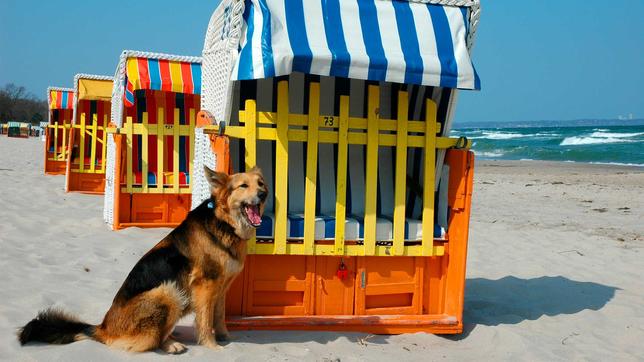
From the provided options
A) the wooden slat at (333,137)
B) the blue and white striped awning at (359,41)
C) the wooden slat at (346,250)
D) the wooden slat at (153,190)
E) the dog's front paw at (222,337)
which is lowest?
the dog's front paw at (222,337)

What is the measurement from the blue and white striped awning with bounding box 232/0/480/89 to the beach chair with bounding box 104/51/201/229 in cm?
485

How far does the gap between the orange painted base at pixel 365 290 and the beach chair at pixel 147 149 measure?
4.47 meters

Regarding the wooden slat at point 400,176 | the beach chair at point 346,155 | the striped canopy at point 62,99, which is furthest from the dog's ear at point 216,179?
the striped canopy at point 62,99

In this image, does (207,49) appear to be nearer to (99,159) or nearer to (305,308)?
(305,308)

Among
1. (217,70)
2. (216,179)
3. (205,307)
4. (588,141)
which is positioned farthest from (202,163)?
(588,141)

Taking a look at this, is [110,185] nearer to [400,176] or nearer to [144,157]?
[144,157]

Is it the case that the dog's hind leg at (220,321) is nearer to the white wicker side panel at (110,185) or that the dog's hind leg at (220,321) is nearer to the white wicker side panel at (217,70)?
the white wicker side panel at (217,70)

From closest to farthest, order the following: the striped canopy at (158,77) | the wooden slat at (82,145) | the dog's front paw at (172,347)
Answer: the dog's front paw at (172,347), the striped canopy at (158,77), the wooden slat at (82,145)

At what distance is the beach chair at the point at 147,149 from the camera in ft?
28.6

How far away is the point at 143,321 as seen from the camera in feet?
12.6

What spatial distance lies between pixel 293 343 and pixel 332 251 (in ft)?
2.45

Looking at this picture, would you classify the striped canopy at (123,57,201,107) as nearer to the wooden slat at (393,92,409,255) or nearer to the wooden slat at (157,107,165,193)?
the wooden slat at (157,107,165,193)

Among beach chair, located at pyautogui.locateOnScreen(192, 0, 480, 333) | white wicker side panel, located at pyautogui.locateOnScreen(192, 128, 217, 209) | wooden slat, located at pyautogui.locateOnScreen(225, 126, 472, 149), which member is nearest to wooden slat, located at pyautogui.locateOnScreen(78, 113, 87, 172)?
white wicker side panel, located at pyautogui.locateOnScreen(192, 128, 217, 209)

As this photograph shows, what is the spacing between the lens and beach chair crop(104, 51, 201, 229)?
8.73 meters
